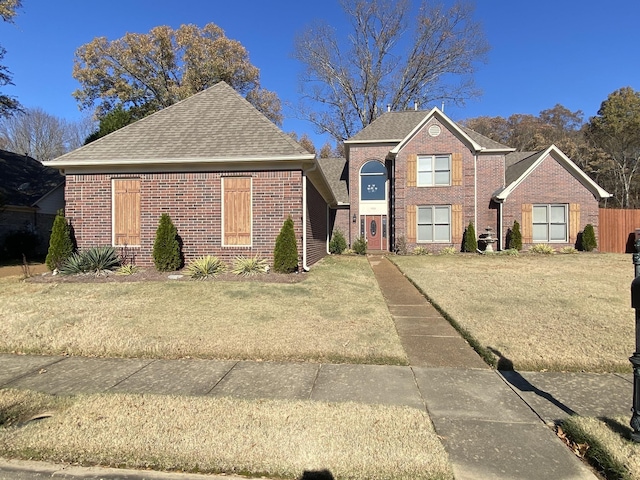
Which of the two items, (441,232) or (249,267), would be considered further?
(441,232)

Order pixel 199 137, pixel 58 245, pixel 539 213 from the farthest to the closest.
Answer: pixel 539 213 → pixel 199 137 → pixel 58 245

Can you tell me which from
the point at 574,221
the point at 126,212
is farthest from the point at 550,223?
the point at 126,212

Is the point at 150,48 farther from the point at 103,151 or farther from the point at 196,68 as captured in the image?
the point at 103,151

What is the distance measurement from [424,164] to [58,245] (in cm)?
1628

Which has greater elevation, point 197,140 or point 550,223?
point 197,140

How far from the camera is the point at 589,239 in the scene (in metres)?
18.1

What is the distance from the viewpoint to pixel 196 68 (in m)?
29.5

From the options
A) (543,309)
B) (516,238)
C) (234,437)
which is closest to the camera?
(234,437)

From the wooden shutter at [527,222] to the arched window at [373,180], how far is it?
23.6 ft

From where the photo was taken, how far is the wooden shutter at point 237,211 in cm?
1080

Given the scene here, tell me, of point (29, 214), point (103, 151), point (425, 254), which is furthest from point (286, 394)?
point (29, 214)

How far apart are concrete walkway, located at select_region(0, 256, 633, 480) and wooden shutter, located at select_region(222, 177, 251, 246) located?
6016mm

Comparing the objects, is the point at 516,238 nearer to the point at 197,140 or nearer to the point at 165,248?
the point at 197,140

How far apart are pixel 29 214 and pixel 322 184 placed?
14.8m
